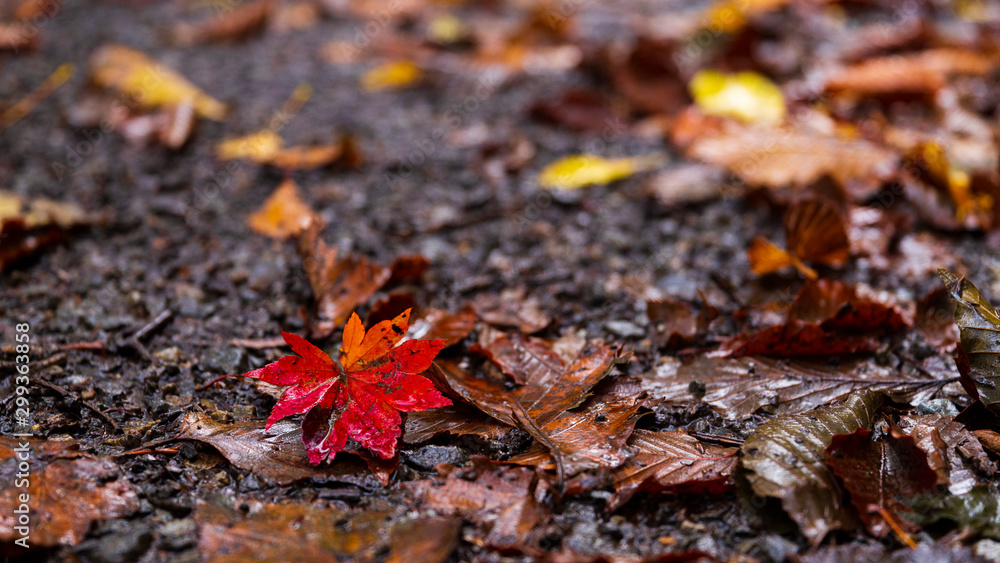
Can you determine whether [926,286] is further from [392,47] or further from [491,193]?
[392,47]

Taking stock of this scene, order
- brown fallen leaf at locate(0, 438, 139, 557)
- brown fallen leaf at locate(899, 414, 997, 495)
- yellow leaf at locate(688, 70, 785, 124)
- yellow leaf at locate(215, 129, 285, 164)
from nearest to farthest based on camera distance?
1. brown fallen leaf at locate(0, 438, 139, 557)
2. brown fallen leaf at locate(899, 414, 997, 495)
3. yellow leaf at locate(215, 129, 285, 164)
4. yellow leaf at locate(688, 70, 785, 124)

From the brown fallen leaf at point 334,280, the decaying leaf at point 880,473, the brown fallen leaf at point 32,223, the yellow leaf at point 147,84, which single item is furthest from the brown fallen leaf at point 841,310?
the yellow leaf at point 147,84

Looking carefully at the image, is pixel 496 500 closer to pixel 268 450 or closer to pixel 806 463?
pixel 268 450

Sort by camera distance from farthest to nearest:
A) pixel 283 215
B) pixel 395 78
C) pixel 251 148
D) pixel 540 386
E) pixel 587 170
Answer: pixel 395 78
pixel 251 148
pixel 587 170
pixel 283 215
pixel 540 386

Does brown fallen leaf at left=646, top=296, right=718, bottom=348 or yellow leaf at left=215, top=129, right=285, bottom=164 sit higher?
brown fallen leaf at left=646, top=296, right=718, bottom=348

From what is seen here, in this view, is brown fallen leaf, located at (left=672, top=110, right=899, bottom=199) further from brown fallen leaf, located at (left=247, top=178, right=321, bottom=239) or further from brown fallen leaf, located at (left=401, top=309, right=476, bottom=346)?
brown fallen leaf, located at (left=247, top=178, right=321, bottom=239)

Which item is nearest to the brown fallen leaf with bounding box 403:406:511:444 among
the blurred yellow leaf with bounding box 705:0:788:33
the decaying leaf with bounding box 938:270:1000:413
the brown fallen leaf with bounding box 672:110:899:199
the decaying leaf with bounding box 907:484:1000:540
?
the decaying leaf with bounding box 907:484:1000:540

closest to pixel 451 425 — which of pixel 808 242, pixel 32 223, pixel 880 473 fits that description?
→ pixel 880 473
